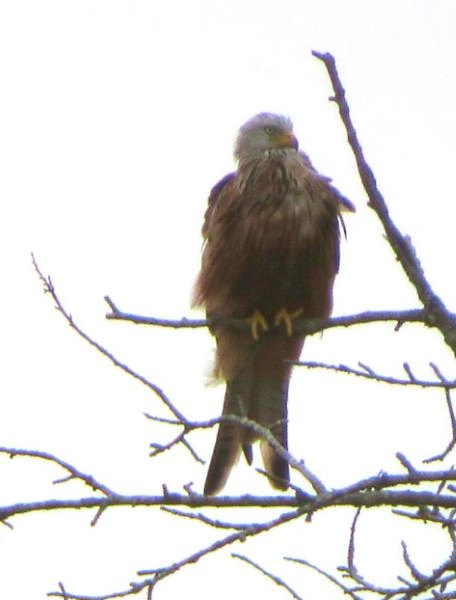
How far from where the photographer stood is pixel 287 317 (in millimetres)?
4762

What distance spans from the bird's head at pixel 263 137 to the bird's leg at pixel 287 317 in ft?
2.95

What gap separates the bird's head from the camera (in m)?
5.45

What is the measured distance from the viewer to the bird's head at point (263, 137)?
545 centimetres

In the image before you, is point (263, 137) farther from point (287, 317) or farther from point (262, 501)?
point (262, 501)

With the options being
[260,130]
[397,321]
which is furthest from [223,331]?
[397,321]

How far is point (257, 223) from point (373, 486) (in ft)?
7.18

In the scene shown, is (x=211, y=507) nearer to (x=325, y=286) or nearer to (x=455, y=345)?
(x=455, y=345)

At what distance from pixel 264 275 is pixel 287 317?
21cm

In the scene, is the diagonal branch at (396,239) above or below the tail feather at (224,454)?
below

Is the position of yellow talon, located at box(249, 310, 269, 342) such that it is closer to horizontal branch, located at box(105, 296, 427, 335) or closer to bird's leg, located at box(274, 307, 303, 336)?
bird's leg, located at box(274, 307, 303, 336)

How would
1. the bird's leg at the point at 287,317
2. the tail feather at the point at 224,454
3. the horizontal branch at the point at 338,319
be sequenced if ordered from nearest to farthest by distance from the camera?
the horizontal branch at the point at 338,319, the tail feather at the point at 224,454, the bird's leg at the point at 287,317

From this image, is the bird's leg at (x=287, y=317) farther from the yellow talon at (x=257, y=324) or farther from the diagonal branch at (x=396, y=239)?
the diagonal branch at (x=396, y=239)

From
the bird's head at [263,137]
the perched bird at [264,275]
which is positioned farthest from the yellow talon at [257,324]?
the bird's head at [263,137]

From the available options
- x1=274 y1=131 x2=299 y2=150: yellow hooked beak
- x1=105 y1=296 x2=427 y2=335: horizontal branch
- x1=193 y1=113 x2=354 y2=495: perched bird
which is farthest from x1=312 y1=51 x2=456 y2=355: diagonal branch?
x1=274 y1=131 x2=299 y2=150: yellow hooked beak
